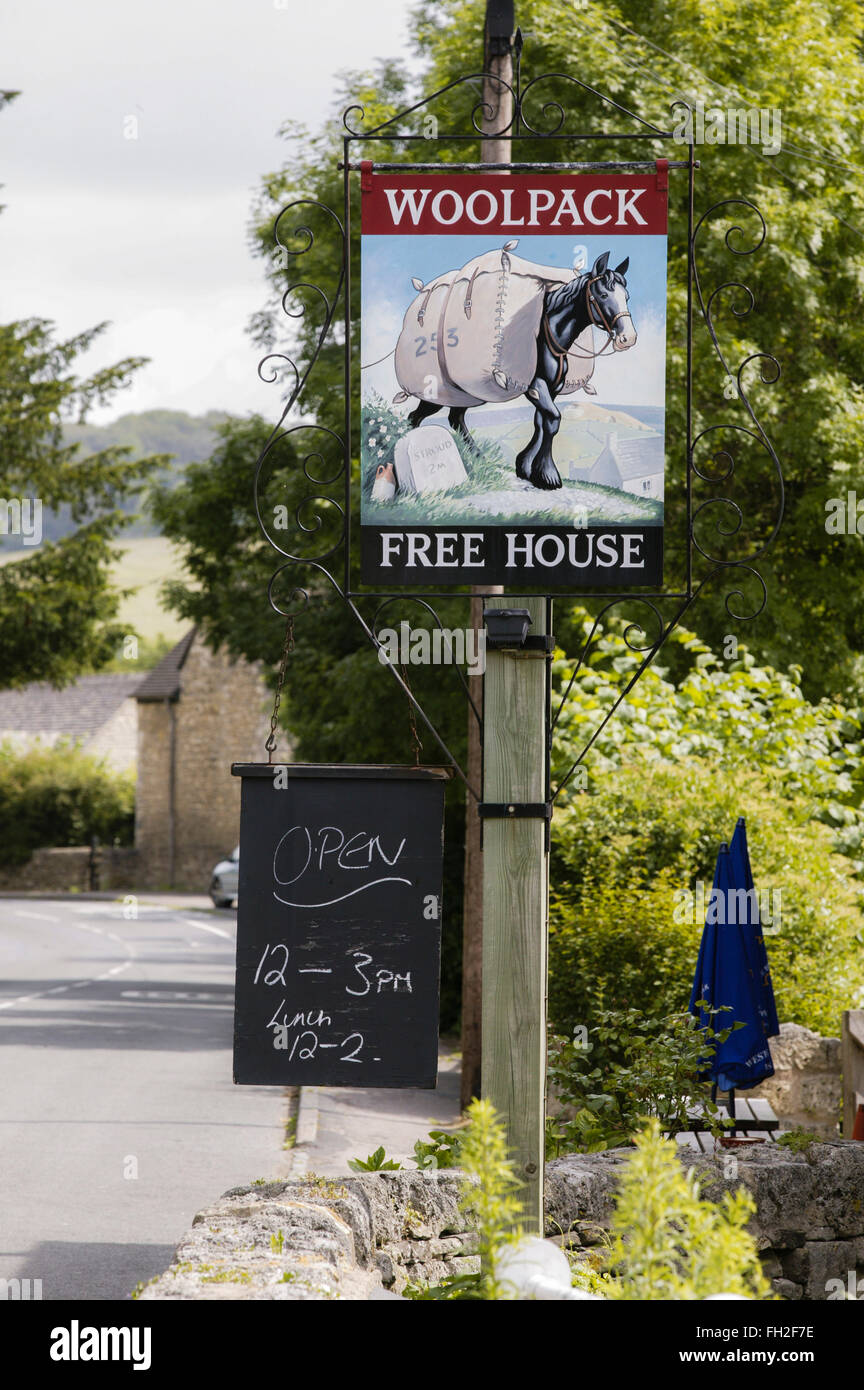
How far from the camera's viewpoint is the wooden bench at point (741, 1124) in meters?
6.64

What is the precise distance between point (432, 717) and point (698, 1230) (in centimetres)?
1268

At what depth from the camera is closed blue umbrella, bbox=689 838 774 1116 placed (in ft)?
24.5

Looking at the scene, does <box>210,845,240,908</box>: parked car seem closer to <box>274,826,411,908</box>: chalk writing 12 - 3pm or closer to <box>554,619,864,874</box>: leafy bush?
<box>554,619,864,874</box>: leafy bush

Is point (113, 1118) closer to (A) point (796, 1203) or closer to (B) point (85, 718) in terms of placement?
(A) point (796, 1203)

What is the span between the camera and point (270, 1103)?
1234 cm

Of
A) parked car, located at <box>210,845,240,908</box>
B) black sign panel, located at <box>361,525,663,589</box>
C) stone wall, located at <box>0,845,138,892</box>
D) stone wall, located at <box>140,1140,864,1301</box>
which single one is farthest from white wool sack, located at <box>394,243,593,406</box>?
stone wall, located at <box>0,845,138,892</box>

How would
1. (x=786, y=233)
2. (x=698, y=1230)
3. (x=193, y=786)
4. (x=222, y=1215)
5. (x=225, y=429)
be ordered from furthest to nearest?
(x=193, y=786) → (x=225, y=429) → (x=786, y=233) → (x=222, y=1215) → (x=698, y=1230)

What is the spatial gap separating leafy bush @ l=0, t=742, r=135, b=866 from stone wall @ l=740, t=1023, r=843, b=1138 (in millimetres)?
41438

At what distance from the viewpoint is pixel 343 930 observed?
496cm
